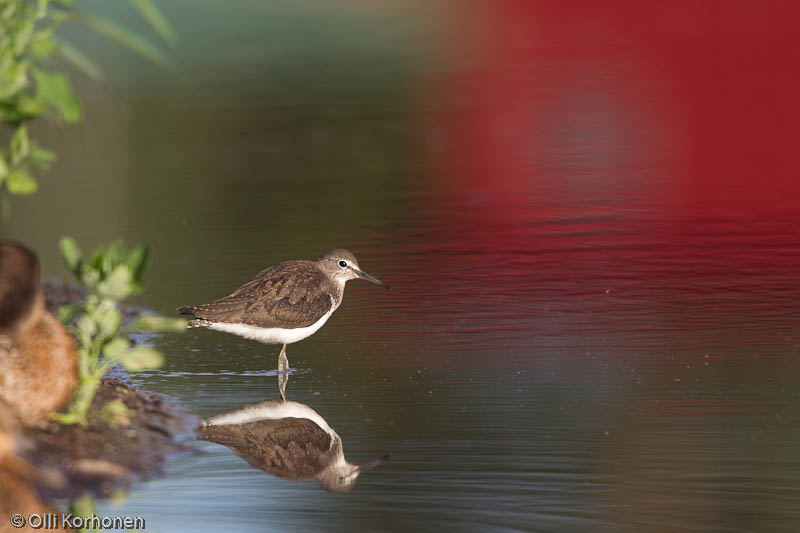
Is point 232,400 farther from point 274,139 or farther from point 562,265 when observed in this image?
point 274,139

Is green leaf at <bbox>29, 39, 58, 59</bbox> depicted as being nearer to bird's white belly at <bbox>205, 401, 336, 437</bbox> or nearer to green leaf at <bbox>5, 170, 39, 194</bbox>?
green leaf at <bbox>5, 170, 39, 194</bbox>

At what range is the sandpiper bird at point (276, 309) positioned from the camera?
1095cm

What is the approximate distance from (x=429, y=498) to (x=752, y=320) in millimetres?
5038

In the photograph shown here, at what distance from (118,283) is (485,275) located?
21.1 ft

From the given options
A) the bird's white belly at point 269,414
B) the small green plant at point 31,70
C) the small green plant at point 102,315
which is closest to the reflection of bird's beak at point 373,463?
the bird's white belly at point 269,414

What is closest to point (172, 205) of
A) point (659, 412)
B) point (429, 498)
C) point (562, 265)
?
point (562, 265)

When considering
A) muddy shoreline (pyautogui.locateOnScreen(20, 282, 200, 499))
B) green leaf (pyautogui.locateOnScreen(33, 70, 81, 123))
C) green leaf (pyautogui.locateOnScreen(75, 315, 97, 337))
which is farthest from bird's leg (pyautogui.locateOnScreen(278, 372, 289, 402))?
green leaf (pyautogui.locateOnScreen(33, 70, 81, 123))

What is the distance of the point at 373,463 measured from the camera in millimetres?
7988

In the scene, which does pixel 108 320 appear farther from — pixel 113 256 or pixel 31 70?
pixel 31 70

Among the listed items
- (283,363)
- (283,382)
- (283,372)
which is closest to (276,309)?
(283,363)

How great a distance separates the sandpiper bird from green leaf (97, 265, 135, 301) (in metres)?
2.64

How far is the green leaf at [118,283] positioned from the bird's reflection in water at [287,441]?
3.68 feet

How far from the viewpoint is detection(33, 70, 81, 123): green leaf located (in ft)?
24.6

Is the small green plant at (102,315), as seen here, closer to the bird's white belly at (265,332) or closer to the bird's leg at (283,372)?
the bird's leg at (283,372)
